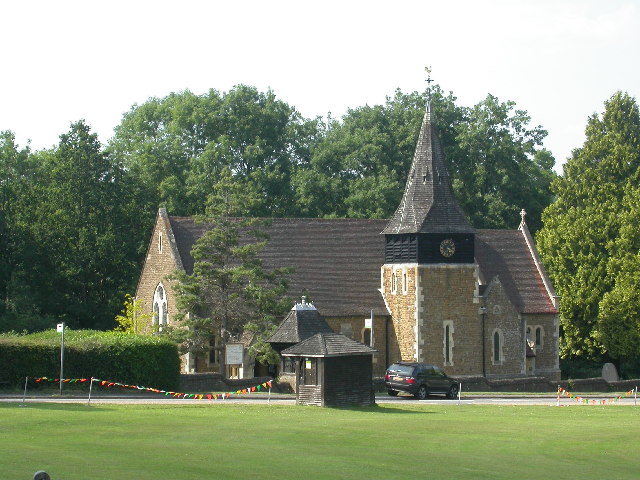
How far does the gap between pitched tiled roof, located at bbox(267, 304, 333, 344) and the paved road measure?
2891mm

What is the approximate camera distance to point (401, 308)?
59594 millimetres

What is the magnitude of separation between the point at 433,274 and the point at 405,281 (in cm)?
148

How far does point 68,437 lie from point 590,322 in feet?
148

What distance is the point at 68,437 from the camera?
1104 inches

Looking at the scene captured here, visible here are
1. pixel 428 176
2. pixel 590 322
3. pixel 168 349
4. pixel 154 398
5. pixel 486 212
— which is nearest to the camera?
pixel 154 398

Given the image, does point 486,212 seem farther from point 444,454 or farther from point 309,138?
point 444,454

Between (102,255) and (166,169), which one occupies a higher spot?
(166,169)

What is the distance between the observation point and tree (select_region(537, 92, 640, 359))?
6588 centimetres

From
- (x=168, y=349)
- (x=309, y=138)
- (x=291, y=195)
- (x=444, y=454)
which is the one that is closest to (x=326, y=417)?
(x=444, y=454)

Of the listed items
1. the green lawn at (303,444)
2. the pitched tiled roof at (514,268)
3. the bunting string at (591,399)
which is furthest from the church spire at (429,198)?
the green lawn at (303,444)

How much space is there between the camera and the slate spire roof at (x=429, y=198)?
58.8m

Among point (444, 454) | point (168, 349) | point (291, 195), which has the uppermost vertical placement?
point (291, 195)

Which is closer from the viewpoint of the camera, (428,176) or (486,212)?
(428,176)

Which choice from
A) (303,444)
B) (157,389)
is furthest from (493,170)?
(303,444)
